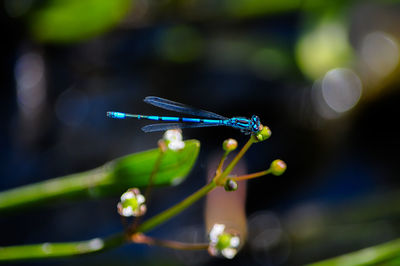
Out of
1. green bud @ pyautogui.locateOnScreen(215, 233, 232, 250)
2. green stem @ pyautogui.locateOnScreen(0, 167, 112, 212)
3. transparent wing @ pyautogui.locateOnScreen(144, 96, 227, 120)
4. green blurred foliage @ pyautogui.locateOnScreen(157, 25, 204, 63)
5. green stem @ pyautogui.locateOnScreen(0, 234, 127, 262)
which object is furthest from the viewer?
green blurred foliage @ pyautogui.locateOnScreen(157, 25, 204, 63)

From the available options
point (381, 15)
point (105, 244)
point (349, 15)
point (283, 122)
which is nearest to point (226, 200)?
point (283, 122)

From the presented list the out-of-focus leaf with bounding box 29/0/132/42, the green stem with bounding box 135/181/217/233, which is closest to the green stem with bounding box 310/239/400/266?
the green stem with bounding box 135/181/217/233

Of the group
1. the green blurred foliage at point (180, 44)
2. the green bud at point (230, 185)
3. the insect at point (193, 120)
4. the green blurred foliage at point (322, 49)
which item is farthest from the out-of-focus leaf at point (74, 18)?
the green bud at point (230, 185)

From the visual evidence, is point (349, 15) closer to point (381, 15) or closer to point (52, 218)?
point (381, 15)

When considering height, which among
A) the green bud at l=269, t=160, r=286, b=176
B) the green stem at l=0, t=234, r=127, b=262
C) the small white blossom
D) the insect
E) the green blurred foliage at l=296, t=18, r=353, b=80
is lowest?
the green stem at l=0, t=234, r=127, b=262

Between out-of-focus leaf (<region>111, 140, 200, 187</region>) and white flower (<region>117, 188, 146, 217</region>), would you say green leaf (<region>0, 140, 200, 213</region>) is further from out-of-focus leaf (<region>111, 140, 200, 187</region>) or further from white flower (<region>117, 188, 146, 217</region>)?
white flower (<region>117, 188, 146, 217</region>)

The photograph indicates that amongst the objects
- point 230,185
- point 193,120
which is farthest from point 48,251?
point 193,120

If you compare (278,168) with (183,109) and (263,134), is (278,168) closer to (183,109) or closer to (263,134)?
(263,134)
